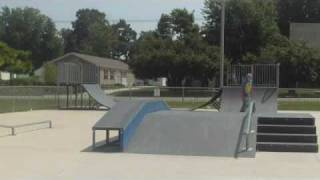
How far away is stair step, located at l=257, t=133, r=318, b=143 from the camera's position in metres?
15.9

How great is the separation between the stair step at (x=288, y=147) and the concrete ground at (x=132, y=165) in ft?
1.54

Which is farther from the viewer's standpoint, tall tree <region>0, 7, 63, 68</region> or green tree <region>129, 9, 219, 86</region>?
tall tree <region>0, 7, 63, 68</region>

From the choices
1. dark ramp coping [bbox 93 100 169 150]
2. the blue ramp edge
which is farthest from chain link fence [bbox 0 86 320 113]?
dark ramp coping [bbox 93 100 169 150]

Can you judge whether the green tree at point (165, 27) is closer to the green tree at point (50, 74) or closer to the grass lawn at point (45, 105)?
the green tree at point (50, 74)

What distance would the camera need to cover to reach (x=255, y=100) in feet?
96.6

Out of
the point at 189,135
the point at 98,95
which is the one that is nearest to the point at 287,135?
the point at 189,135

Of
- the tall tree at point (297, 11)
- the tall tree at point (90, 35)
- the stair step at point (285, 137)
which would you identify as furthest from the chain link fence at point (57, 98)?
the tall tree at point (90, 35)

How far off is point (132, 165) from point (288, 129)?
5.19m

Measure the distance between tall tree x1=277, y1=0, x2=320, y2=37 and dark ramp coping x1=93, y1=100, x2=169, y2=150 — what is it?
76.7 metres

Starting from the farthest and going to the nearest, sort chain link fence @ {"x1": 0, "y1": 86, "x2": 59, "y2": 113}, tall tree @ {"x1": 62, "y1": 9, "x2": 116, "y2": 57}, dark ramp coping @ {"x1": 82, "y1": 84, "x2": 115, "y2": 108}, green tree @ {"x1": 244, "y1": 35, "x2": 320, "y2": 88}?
tall tree @ {"x1": 62, "y1": 9, "x2": 116, "y2": 57}, green tree @ {"x1": 244, "y1": 35, "x2": 320, "y2": 88}, chain link fence @ {"x1": 0, "y1": 86, "x2": 59, "y2": 113}, dark ramp coping @ {"x1": 82, "y1": 84, "x2": 115, "y2": 108}

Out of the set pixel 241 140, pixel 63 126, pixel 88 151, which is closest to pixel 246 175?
pixel 241 140

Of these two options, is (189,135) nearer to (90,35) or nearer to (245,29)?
(245,29)

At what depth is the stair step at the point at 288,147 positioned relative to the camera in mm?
15414

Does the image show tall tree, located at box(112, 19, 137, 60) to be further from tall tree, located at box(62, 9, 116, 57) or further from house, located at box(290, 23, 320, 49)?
house, located at box(290, 23, 320, 49)
